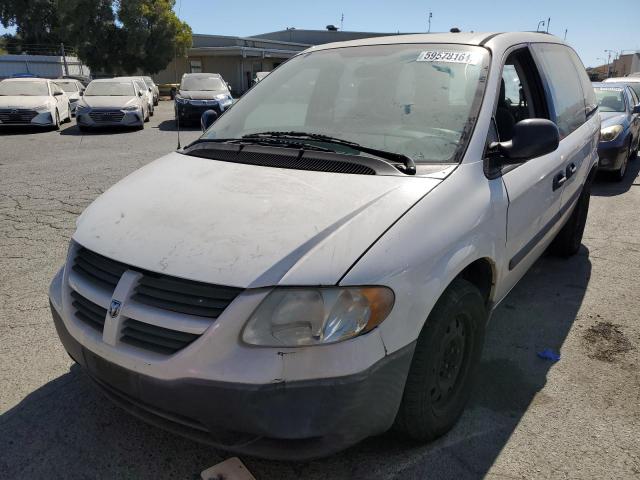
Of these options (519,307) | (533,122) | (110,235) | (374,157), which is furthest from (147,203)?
(519,307)

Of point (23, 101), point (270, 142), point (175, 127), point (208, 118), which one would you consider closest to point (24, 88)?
point (23, 101)

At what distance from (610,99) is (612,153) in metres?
2.03

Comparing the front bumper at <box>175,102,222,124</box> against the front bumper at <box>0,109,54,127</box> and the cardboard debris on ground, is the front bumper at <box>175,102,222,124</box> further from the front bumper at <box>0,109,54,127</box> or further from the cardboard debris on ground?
the cardboard debris on ground

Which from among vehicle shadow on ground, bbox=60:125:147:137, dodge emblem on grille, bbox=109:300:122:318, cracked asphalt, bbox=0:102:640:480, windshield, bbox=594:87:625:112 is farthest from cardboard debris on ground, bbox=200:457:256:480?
vehicle shadow on ground, bbox=60:125:147:137

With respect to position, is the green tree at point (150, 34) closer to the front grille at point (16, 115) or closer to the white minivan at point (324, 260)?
the front grille at point (16, 115)

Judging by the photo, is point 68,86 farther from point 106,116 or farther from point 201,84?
point 106,116

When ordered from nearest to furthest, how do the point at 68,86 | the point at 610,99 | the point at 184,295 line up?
the point at 184,295 < the point at 610,99 < the point at 68,86

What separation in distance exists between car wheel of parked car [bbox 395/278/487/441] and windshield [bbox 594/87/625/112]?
8358mm

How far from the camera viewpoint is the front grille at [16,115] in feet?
46.6

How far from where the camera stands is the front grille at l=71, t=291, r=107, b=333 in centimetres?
215

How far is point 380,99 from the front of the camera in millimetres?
3027

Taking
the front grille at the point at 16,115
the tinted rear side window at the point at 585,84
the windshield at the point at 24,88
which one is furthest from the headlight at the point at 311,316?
the windshield at the point at 24,88

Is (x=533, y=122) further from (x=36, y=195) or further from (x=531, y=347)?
(x=36, y=195)

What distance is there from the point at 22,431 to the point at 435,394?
1949 millimetres
